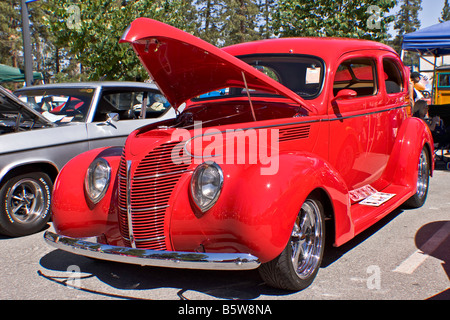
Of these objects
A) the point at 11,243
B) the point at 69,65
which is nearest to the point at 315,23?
the point at 11,243

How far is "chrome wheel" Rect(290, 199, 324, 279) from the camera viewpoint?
3.31 m

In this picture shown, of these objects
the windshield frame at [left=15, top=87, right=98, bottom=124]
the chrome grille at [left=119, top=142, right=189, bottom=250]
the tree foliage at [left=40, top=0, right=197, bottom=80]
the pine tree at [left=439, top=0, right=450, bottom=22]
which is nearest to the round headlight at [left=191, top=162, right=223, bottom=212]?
the chrome grille at [left=119, top=142, right=189, bottom=250]

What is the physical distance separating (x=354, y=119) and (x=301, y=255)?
5.16 ft

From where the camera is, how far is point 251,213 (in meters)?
2.88

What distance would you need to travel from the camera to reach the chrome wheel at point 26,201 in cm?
479

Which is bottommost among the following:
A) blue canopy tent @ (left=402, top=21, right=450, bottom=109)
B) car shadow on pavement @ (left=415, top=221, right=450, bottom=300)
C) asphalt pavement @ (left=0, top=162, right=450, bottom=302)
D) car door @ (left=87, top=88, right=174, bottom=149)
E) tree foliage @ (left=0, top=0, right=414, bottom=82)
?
car shadow on pavement @ (left=415, top=221, right=450, bottom=300)

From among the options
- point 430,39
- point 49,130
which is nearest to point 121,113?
point 49,130

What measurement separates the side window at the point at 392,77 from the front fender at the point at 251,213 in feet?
8.58

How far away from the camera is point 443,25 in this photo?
11031 mm

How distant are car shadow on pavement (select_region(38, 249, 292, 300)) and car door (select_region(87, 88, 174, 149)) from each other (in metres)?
2.08

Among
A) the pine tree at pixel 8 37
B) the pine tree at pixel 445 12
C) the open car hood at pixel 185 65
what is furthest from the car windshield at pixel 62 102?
the pine tree at pixel 445 12

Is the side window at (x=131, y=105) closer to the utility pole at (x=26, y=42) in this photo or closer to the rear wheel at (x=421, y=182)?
the rear wheel at (x=421, y=182)

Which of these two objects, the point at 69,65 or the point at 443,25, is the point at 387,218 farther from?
the point at 69,65

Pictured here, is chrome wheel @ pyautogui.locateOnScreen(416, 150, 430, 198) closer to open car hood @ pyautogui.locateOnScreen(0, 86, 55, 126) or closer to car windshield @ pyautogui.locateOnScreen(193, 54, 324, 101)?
car windshield @ pyautogui.locateOnScreen(193, 54, 324, 101)
